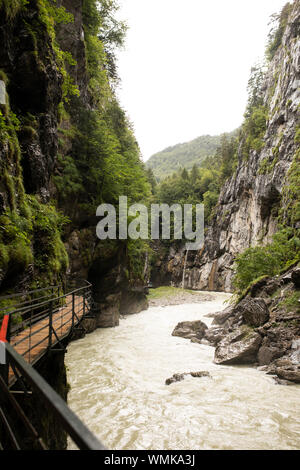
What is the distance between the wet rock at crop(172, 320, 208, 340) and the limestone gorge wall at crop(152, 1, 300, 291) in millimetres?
13876

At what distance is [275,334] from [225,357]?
2.08 metres

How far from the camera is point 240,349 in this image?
10016mm

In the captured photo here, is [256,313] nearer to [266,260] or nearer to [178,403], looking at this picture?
[266,260]

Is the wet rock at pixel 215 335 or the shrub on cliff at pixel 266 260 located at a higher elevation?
the shrub on cliff at pixel 266 260

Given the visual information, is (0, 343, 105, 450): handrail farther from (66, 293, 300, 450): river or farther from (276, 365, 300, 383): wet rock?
(276, 365, 300, 383): wet rock

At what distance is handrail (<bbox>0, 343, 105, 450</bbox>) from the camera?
1.13 metres

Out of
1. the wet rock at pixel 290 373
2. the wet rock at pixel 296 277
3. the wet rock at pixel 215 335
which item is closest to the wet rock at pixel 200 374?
the wet rock at pixel 290 373

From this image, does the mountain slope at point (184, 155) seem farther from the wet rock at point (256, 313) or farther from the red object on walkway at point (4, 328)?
the red object on walkway at point (4, 328)

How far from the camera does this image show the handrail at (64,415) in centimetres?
113

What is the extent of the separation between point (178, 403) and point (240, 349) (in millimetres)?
3873

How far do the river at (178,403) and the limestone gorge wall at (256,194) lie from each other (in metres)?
18.1

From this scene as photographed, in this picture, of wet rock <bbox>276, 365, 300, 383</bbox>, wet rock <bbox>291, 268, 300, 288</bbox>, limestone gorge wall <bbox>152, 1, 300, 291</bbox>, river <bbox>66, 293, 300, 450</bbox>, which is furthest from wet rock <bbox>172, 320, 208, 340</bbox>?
limestone gorge wall <bbox>152, 1, 300, 291</bbox>


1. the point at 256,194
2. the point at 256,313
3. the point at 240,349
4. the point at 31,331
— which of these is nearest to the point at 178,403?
the point at 240,349

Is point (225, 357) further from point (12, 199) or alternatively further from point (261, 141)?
point (261, 141)
